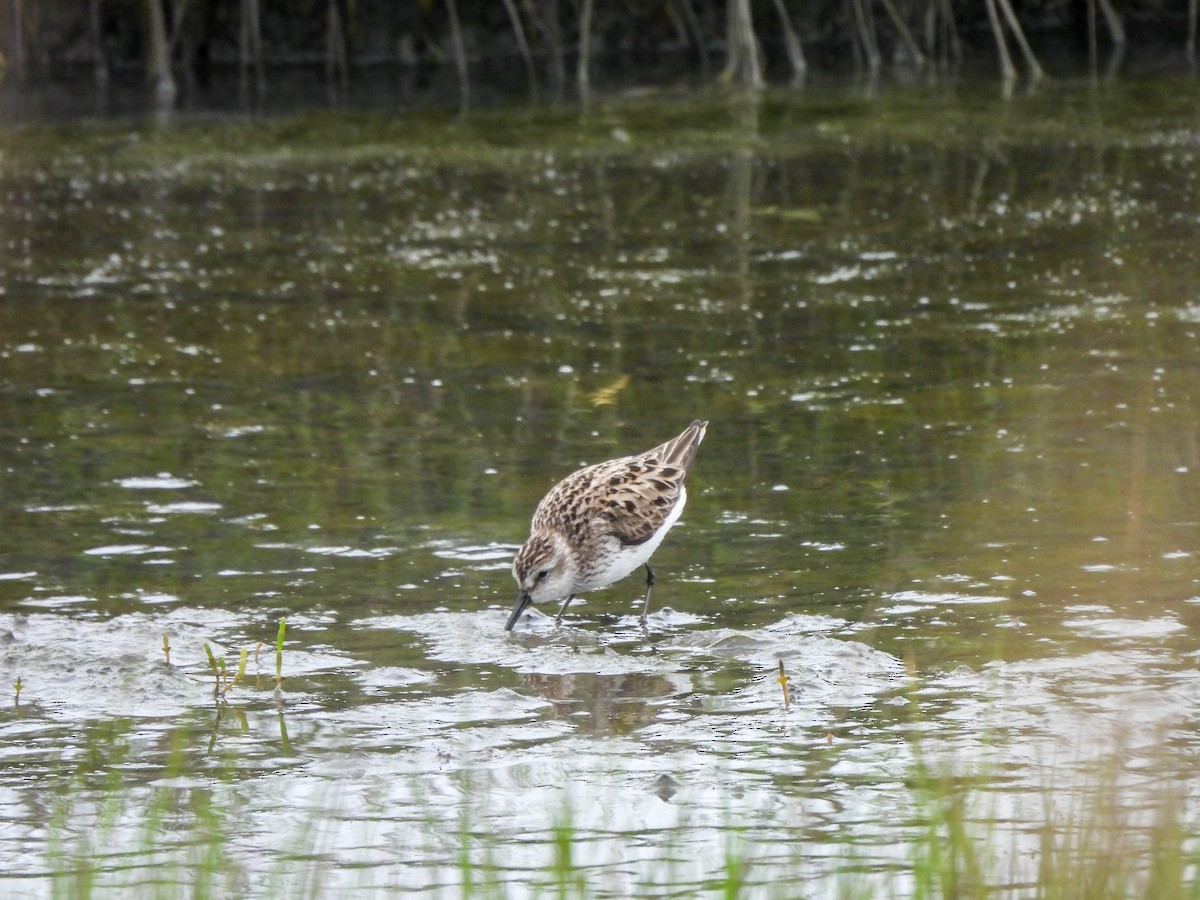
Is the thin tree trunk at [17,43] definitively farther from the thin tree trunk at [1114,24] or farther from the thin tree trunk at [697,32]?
the thin tree trunk at [1114,24]

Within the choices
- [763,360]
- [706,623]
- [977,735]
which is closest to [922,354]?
[763,360]

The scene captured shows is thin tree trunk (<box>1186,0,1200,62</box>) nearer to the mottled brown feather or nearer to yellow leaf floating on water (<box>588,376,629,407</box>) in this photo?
yellow leaf floating on water (<box>588,376,629,407</box>)

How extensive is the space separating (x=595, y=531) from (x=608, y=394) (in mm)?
3619

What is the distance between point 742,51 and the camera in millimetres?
25609

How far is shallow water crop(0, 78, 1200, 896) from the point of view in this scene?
19.4 feet

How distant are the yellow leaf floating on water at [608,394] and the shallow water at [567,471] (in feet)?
0.25

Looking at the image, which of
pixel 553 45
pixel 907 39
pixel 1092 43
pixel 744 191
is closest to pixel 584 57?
pixel 553 45

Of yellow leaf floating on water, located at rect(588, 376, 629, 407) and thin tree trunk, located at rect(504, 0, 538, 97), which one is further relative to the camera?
thin tree trunk, located at rect(504, 0, 538, 97)

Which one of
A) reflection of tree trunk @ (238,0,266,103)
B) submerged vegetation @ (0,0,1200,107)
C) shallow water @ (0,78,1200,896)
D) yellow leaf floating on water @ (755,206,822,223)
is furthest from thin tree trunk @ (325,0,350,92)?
yellow leaf floating on water @ (755,206,822,223)

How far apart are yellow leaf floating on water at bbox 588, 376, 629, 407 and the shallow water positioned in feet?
0.25

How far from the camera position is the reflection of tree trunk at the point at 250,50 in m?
26.9

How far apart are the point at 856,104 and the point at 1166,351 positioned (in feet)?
39.7

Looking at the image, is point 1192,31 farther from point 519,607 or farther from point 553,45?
point 519,607

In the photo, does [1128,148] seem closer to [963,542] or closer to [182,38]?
[963,542]
